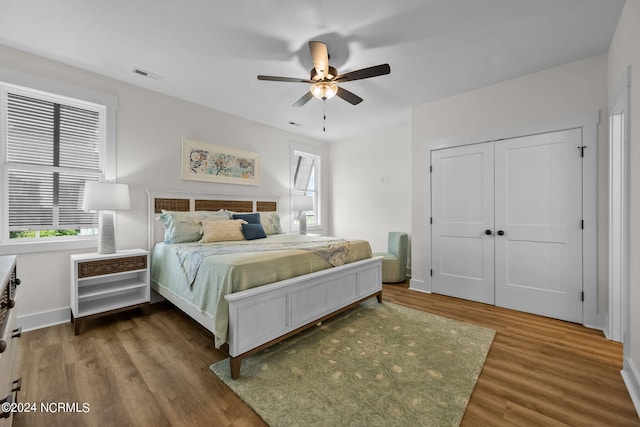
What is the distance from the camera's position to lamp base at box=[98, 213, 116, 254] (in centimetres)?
280

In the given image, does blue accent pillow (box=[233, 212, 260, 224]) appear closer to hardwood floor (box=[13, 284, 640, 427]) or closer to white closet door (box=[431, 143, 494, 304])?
hardwood floor (box=[13, 284, 640, 427])

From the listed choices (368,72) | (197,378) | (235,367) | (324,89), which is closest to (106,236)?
(197,378)

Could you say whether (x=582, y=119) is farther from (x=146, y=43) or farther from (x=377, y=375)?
(x=146, y=43)

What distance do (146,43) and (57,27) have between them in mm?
644

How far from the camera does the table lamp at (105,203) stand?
2652 mm

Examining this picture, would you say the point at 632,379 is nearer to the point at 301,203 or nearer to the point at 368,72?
the point at 368,72


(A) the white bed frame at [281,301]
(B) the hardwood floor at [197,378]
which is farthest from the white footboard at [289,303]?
(B) the hardwood floor at [197,378]

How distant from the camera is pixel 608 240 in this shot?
255 centimetres

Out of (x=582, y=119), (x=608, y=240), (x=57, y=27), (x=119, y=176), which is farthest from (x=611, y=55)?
(x=119, y=176)

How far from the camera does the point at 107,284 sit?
9.53ft

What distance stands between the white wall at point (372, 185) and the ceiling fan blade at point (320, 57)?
276cm

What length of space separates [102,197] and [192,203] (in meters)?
1.13

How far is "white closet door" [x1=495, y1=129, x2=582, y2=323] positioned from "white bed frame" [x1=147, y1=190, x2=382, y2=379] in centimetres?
158

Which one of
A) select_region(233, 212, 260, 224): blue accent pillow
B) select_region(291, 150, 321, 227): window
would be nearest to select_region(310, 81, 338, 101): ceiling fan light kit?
select_region(233, 212, 260, 224): blue accent pillow
